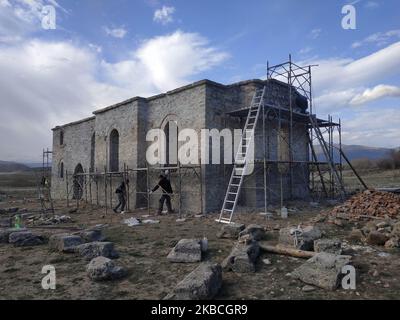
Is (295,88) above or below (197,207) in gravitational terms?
above

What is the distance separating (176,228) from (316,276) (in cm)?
552

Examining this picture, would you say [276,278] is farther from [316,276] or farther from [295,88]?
[295,88]

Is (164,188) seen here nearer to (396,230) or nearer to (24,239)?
(24,239)

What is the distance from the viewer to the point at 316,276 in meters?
4.61

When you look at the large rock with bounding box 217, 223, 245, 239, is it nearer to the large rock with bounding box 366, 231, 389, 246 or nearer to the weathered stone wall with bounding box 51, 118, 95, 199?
the large rock with bounding box 366, 231, 389, 246

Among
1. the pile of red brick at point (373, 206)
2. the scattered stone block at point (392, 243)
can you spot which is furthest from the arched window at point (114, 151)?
the scattered stone block at point (392, 243)

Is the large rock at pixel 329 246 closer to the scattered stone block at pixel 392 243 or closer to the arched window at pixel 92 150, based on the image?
the scattered stone block at pixel 392 243

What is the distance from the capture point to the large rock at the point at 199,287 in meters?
4.09

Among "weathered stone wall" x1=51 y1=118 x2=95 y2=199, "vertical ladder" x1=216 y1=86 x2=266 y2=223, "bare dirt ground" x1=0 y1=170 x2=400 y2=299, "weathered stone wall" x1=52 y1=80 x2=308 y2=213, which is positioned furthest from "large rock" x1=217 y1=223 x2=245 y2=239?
"weathered stone wall" x1=51 y1=118 x2=95 y2=199

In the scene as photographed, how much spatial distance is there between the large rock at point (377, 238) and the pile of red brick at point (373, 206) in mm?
2578

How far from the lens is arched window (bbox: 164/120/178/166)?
1353 centimetres

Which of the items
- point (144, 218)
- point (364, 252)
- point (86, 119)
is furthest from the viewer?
point (86, 119)
